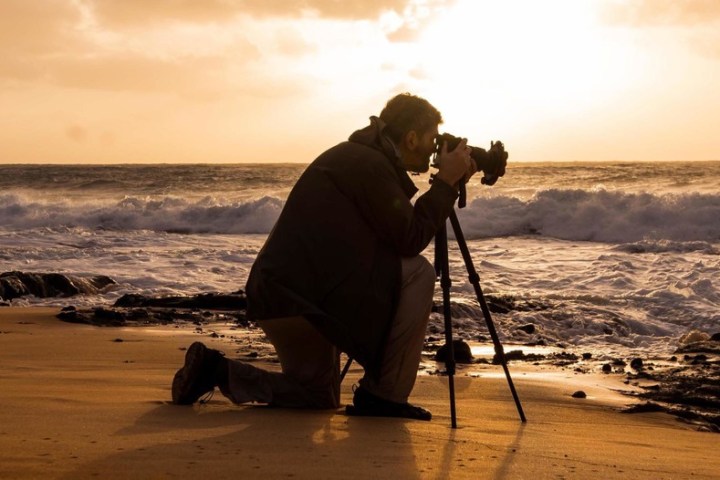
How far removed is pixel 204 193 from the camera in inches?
1403

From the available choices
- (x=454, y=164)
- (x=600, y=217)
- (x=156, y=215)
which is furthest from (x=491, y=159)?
(x=156, y=215)

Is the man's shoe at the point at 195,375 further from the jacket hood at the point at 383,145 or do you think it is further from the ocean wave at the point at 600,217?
the ocean wave at the point at 600,217

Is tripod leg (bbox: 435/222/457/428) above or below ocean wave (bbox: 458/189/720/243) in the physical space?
above

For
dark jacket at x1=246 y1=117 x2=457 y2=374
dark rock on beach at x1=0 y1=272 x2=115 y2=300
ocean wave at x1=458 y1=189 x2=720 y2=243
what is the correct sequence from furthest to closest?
ocean wave at x1=458 y1=189 x2=720 y2=243
dark rock on beach at x1=0 y1=272 x2=115 y2=300
dark jacket at x1=246 y1=117 x2=457 y2=374

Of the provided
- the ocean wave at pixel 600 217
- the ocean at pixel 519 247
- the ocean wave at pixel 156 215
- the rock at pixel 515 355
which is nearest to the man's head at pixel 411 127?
the rock at pixel 515 355

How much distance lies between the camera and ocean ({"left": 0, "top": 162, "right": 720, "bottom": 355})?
962 cm

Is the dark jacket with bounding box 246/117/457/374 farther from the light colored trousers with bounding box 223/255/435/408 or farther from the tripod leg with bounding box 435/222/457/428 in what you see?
the tripod leg with bounding box 435/222/457/428

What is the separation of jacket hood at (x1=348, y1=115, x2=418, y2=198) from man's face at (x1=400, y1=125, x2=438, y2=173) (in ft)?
0.19

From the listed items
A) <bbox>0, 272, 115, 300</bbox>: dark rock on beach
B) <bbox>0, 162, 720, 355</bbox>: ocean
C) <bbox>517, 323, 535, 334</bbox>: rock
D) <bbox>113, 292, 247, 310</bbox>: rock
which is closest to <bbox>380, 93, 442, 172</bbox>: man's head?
<bbox>0, 162, 720, 355</bbox>: ocean

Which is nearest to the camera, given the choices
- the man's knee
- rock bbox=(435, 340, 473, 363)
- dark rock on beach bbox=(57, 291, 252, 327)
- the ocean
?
the man's knee

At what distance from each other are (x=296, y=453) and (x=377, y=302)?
3.11ft

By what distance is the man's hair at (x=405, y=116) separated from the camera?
4137 millimetres

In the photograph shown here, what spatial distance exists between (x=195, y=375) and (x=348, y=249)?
816 millimetres

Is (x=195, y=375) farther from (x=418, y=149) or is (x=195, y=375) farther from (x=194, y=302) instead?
(x=194, y=302)
